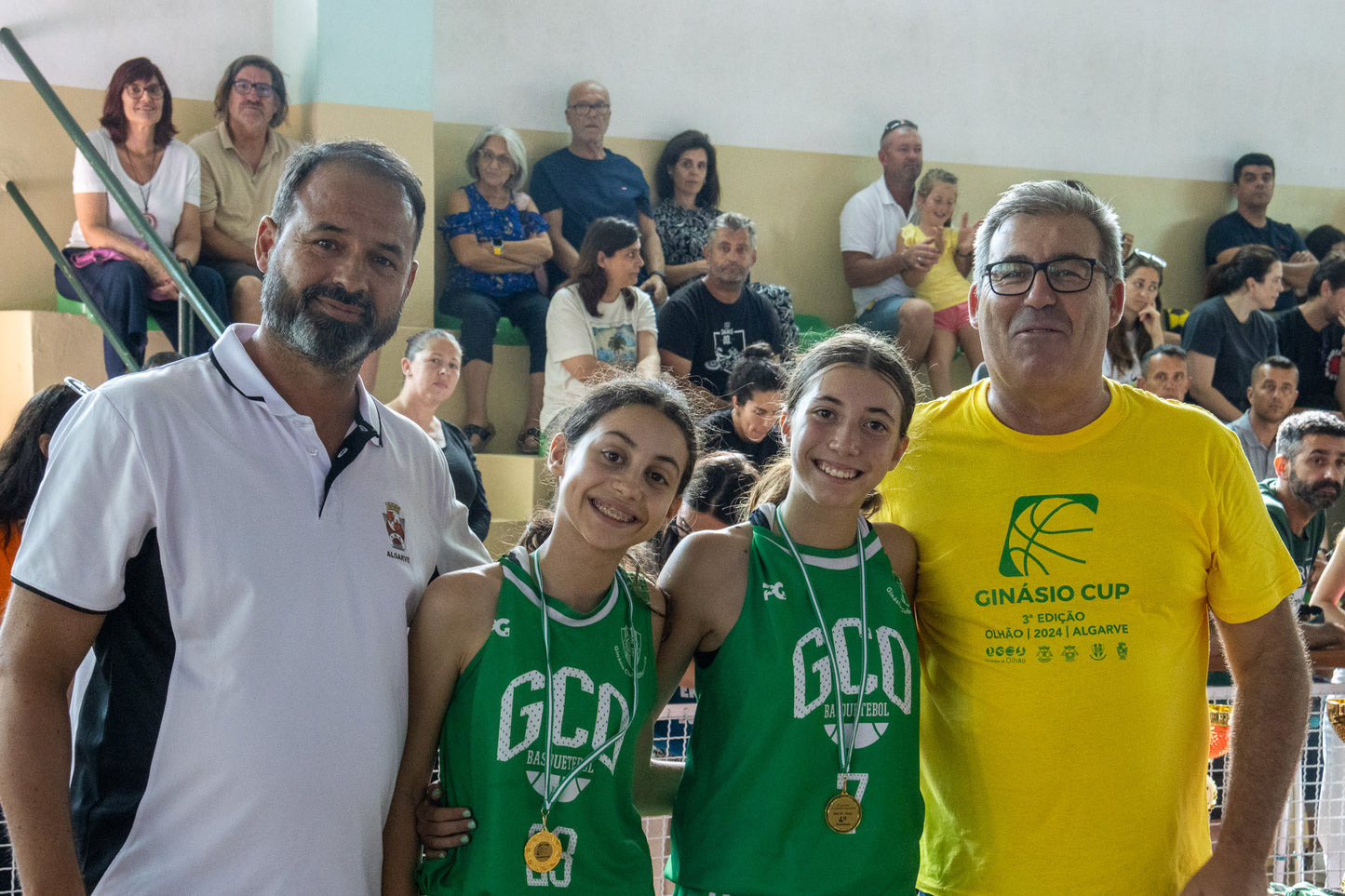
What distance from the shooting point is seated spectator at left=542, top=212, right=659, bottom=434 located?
5.43 metres

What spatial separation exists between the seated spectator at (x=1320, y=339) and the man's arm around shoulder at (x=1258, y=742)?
6.41 m

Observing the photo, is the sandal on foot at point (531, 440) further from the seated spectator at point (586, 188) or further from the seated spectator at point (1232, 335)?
the seated spectator at point (1232, 335)

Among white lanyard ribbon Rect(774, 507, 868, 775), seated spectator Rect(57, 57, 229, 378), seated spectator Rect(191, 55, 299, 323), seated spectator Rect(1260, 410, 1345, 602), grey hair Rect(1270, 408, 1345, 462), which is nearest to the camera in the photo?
white lanyard ribbon Rect(774, 507, 868, 775)

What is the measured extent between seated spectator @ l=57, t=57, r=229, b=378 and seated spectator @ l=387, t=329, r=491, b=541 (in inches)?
36.2

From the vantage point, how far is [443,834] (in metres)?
1.60

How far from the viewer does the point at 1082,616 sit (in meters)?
1.73

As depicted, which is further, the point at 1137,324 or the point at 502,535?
the point at 1137,324

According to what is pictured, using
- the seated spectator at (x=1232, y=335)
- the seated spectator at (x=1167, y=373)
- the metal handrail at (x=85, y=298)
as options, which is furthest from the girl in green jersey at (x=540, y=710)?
the seated spectator at (x=1232, y=335)

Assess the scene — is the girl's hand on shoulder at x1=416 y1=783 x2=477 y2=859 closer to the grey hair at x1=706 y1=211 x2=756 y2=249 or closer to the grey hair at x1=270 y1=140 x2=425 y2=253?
the grey hair at x1=270 y1=140 x2=425 y2=253

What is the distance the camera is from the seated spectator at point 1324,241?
8.28 meters

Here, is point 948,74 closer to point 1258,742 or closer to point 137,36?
point 137,36

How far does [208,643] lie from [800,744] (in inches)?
32.3

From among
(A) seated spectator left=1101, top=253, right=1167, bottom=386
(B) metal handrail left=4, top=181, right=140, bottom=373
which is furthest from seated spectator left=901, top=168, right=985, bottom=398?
(B) metal handrail left=4, top=181, right=140, bottom=373

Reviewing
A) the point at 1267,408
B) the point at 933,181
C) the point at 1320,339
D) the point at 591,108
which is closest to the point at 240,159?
the point at 591,108
